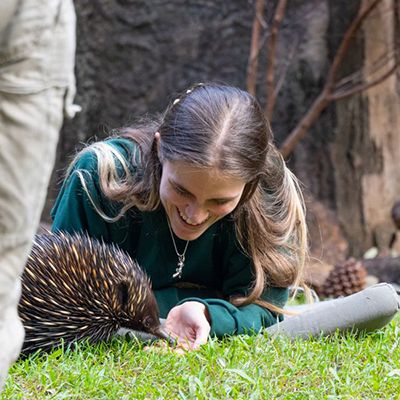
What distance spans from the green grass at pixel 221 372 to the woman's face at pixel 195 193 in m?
0.47

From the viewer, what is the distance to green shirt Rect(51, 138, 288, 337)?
13.1 feet

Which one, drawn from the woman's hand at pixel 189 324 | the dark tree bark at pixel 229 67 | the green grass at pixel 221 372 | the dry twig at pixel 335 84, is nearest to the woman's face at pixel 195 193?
the woman's hand at pixel 189 324

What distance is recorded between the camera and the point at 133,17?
7.32 meters

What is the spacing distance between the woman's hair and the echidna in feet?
0.92

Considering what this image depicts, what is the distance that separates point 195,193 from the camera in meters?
3.44

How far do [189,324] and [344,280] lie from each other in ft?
10.4

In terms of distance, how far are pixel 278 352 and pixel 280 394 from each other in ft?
1.42

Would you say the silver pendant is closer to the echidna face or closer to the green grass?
the echidna face

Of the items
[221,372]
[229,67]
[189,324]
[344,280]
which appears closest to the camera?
[221,372]

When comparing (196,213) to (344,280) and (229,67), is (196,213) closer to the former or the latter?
(344,280)

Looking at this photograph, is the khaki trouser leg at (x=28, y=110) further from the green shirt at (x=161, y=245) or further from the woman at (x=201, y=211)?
the green shirt at (x=161, y=245)

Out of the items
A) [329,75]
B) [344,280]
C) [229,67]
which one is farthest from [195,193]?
[229,67]

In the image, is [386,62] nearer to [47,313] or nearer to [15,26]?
[47,313]

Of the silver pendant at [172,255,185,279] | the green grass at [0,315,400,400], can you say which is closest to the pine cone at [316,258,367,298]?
the silver pendant at [172,255,185,279]
